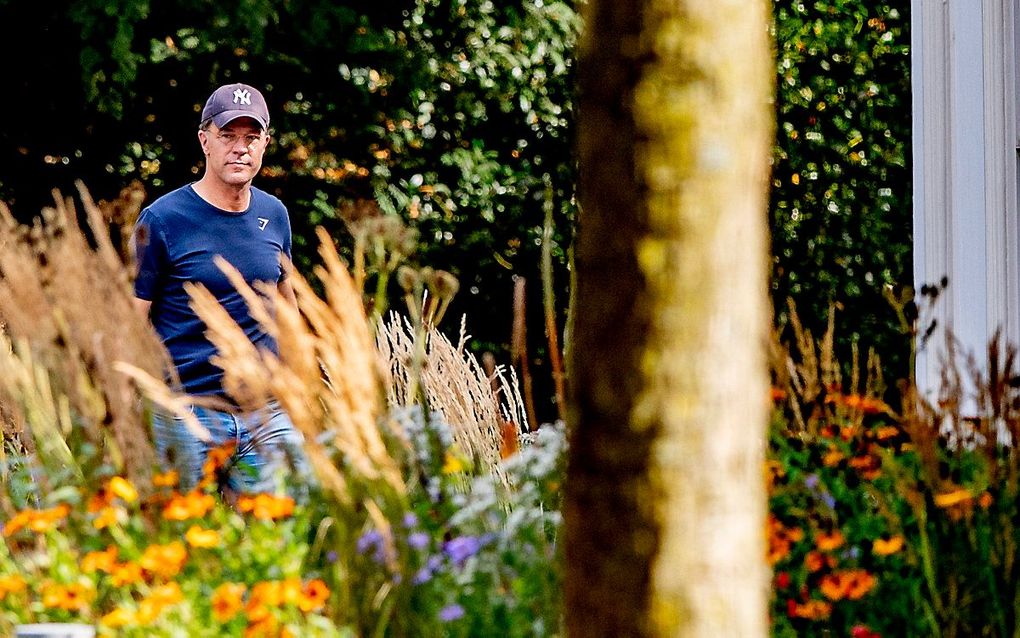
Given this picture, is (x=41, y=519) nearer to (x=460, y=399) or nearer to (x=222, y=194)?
(x=222, y=194)

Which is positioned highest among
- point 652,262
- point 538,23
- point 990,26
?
point 538,23

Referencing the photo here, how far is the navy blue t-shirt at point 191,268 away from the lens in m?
3.88

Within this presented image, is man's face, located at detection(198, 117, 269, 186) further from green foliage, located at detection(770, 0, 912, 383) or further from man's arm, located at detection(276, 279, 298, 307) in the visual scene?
green foliage, located at detection(770, 0, 912, 383)

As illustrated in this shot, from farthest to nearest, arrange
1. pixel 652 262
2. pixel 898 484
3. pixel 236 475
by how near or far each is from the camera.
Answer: pixel 236 475 → pixel 898 484 → pixel 652 262

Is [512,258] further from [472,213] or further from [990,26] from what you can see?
[990,26]

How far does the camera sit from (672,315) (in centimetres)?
197

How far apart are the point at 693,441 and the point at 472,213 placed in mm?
5285

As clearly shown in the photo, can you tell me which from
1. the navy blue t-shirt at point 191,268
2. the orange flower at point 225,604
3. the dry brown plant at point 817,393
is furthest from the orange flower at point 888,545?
the navy blue t-shirt at point 191,268

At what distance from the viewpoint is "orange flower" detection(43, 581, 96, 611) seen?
8.98 feet

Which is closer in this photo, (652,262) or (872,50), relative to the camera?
(652,262)

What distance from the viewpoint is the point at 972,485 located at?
123 inches

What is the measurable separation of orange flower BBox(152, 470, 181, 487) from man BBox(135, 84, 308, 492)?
21.9 inches

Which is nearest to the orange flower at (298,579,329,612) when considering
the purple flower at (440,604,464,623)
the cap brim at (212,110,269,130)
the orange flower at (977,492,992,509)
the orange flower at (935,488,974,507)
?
the purple flower at (440,604,464,623)

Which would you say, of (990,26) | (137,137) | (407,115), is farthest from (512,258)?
(990,26)
